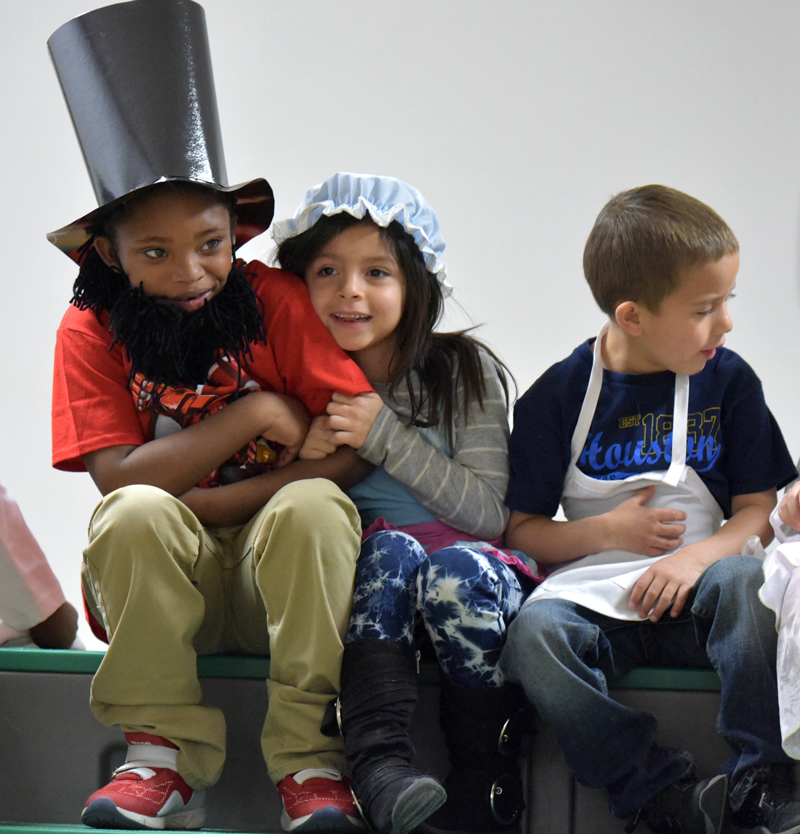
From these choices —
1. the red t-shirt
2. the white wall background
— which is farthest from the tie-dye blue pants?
the white wall background

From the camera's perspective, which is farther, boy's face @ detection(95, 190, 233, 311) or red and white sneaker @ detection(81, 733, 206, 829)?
boy's face @ detection(95, 190, 233, 311)

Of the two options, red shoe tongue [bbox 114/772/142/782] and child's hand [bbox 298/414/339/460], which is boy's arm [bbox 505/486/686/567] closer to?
child's hand [bbox 298/414/339/460]

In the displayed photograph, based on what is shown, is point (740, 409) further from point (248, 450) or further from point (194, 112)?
point (194, 112)

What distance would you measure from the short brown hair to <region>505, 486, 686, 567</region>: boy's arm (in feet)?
0.74

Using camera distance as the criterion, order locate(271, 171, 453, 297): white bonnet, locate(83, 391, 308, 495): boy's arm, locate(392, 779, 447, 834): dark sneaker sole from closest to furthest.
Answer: locate(392, 779, 447, 834): dark sneaker sole → locate(83, 391, 308, 495): boy's arm → locate(271, 171, 453, 297): white bonnet

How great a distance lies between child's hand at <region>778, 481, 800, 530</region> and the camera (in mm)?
988

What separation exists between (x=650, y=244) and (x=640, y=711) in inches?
19.9

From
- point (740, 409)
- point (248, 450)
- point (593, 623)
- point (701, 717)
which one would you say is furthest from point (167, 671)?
point (740, 409)

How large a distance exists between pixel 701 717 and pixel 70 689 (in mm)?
641

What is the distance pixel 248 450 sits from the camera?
1125mm

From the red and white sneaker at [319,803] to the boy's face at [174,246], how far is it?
50 cm

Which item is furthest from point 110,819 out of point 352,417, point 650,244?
point 650,244

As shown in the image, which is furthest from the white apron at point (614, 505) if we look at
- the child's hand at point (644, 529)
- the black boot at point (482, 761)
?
the black boot at point (482, 761)

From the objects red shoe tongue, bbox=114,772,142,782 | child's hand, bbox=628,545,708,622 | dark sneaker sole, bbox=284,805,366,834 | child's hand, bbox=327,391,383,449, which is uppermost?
child's hand, bbox=327,391,383,449
